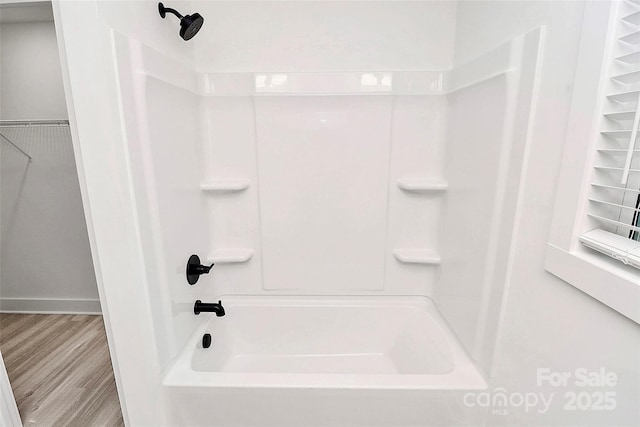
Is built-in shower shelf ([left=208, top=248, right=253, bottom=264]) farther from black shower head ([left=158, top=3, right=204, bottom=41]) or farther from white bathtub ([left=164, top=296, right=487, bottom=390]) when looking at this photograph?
black shower head ([left=158, top=3, right=204, bottom=41])

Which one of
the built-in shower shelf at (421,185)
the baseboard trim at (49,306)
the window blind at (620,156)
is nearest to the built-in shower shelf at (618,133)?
the window blind at (620,156)

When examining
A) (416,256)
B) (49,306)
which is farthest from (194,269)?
(49,306)

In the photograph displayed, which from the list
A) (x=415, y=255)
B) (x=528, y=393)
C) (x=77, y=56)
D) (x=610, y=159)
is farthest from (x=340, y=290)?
(x=77, y=56)

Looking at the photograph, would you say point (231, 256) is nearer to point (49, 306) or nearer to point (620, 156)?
point (620, 156)

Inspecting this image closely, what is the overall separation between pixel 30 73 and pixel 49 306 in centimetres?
173

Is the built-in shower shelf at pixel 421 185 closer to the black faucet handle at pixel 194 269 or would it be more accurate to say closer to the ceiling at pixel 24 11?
the black faucet handle at pixel 194 269

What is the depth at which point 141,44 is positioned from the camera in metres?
1.08

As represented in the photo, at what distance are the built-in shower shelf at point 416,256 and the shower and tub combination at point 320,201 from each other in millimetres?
11

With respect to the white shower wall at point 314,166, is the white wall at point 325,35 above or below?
above

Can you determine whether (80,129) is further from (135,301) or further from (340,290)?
(340,290)

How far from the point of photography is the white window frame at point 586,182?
701 millimetres

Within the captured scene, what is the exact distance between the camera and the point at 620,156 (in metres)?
0.76

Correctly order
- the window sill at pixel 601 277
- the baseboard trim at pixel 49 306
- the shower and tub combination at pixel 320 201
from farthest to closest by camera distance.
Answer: the baseboard trim at pixel 49 306, the shower and tub combination at pixel 320 201, the window sill at pixel 601 277

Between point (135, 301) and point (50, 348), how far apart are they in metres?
1.68
